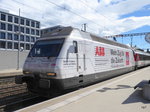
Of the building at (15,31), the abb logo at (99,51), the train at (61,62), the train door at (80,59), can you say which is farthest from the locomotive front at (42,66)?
the building at (15,31)

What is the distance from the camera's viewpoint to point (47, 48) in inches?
302

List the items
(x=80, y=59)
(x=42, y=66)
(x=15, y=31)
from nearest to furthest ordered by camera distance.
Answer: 1. (x=42, y=66)
2. (x=80, y=59)
3. (x=15, y=31)

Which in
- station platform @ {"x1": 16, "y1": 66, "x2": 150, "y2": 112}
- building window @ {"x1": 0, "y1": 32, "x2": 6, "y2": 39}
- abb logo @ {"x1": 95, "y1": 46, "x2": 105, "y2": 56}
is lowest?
station platform @ {"x1": 16, "y1": 66, "x2": 150, "y2": 112}

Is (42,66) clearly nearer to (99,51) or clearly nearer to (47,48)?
(47,48)

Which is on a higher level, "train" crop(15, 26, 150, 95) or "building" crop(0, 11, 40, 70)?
"building" crop(0, 11, 40, 70)

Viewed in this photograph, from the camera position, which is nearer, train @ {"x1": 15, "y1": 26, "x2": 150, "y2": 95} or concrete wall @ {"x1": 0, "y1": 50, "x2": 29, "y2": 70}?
train @ {"x1": 15, "y1": 26, "x2": 150, "y2": 95}

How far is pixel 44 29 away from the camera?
252 feet

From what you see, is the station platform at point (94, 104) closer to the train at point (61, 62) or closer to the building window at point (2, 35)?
the train at point (61, 62)

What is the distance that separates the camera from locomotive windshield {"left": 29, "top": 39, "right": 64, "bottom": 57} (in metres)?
7.32

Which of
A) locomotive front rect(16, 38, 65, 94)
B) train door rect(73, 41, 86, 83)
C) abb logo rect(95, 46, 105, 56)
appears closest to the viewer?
locomotive front rect(16, 38, 65, 94)

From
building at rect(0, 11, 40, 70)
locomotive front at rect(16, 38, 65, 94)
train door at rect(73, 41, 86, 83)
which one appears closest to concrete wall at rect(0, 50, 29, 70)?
building at rect(0, 11, 40, 70)

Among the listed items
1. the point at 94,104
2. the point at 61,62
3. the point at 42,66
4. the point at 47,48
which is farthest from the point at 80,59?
the point at 94,104

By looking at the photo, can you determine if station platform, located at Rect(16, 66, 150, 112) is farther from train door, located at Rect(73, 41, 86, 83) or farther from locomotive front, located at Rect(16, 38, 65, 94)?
train door, located at Rect(73, 41, 86, 83)

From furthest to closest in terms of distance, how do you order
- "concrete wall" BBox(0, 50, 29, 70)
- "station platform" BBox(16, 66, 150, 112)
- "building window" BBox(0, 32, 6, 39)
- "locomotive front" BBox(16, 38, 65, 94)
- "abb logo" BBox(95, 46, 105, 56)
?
"building window" BBox(0, 32, 6, 39), "concrete wall" BBox(0, 50, 29, 70), "abb logo" BBox(95, 46, 105, 56), "locomotive front" BBox(16, 38, 65, 94), "station platform" BBox(16, 66, 150, 112)
